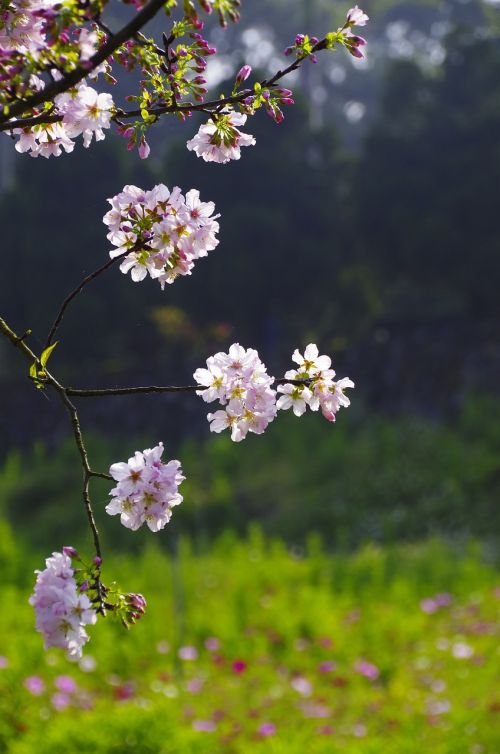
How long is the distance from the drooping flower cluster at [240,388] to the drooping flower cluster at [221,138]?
1.61 ft

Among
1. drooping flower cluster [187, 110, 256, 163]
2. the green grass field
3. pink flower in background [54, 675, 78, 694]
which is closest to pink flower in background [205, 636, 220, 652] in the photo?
the green grass field

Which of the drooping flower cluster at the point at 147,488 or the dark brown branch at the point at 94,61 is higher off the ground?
the dark brown branch at the point at 94,61

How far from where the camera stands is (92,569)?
6.72ft

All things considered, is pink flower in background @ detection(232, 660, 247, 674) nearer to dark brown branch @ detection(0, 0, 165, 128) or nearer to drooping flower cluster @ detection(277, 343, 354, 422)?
drooping flower cluster @ detection(277, 343, 354, 422)

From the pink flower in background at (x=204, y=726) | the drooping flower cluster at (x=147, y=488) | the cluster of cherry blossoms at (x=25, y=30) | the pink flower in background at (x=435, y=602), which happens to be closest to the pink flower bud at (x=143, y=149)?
the cluster of cherry blossoms at (x=25, y=30)

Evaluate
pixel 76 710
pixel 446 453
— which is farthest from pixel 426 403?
pixel 76 710

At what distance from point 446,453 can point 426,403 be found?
2.26 metres

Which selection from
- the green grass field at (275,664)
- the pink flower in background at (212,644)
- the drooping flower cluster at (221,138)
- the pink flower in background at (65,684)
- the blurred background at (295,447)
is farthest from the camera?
the pink flower in background at (212,644)

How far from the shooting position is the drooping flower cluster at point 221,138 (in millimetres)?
2318

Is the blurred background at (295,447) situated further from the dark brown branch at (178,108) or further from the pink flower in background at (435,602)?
the dark brown branch at (178,108)

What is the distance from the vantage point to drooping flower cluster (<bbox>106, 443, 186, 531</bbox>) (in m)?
2.10

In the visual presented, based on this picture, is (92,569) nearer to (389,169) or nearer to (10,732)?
(10,732)

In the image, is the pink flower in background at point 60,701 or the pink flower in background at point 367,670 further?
the pink flower in background at point 367,670

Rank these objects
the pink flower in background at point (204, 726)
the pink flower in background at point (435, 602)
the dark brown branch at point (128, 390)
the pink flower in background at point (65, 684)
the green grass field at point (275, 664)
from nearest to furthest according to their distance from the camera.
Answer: the dark brown branch at point (128, 390)
the green grass field at point (275, 664)
the pink flower in background at point (204, 726)
the pink flower in background at point (65, 684)
the pink flower in background at point (435, 602)
